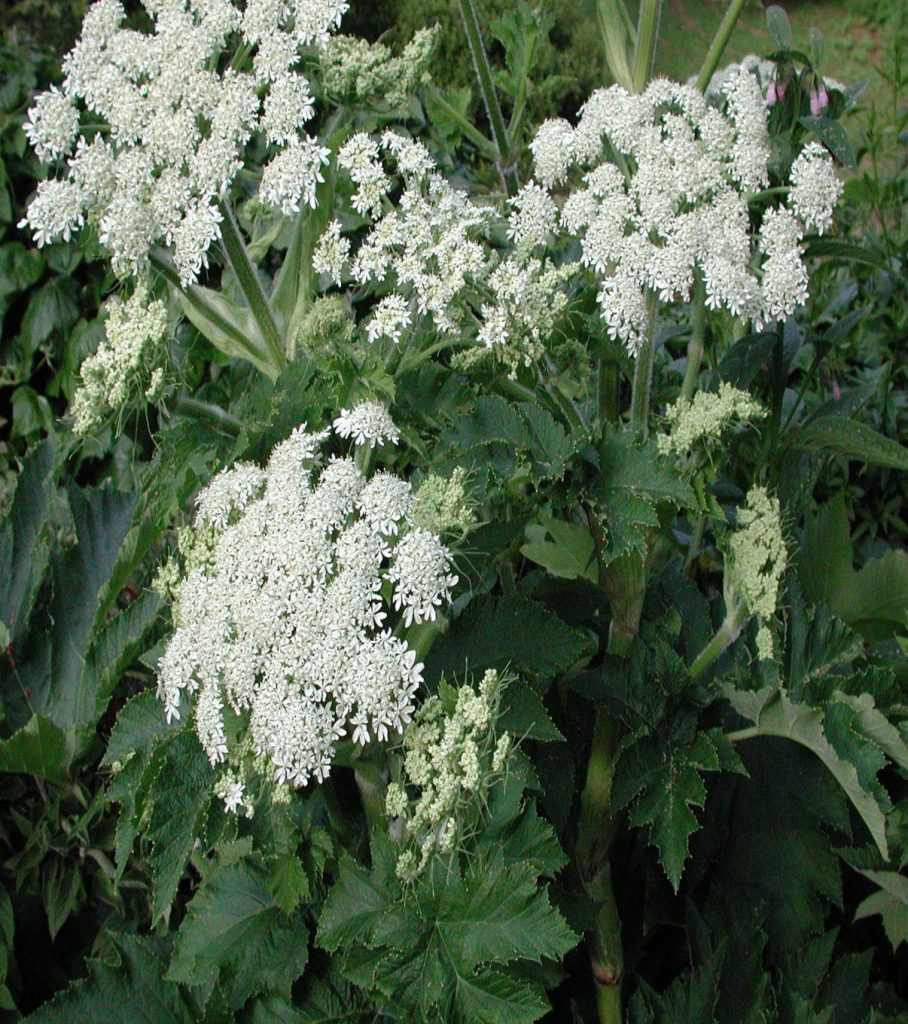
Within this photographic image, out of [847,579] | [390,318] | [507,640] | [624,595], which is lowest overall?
[847,579]

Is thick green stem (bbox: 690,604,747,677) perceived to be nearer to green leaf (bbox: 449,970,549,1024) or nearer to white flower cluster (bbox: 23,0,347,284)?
green leaf (bbox: 449,970,549,1024)

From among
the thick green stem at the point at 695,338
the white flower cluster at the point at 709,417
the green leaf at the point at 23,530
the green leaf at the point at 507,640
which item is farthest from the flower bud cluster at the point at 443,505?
the green leaf at the point at 23,530

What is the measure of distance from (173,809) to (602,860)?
70 centimetres

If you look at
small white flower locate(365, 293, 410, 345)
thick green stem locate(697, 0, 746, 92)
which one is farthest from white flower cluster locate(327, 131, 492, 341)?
thick green stem locate(697, 0, 746, 92)

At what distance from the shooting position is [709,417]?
1371 mm

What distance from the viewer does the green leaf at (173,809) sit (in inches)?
48.5

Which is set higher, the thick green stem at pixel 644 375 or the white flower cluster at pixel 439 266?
the white flower cluster at pixel 439 266

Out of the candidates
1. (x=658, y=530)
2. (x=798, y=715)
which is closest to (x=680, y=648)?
(x=658, y=530)

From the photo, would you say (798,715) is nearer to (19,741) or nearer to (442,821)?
(442,821)

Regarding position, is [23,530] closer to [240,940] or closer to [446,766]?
[240,940]

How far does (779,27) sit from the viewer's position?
1.96 meters

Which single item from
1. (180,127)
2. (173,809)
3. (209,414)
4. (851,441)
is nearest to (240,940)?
(173,809)

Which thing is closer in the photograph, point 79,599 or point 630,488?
point 630,488

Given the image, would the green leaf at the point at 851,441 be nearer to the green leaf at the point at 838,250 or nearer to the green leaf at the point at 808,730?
the green leaf at the point at 838,250
